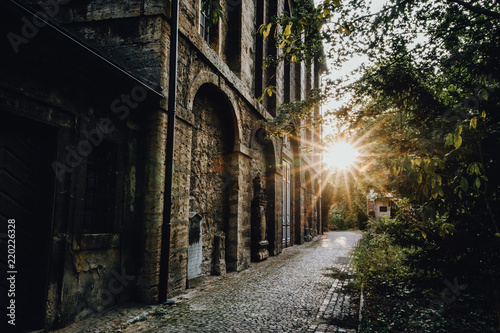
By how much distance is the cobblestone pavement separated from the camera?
3.98m

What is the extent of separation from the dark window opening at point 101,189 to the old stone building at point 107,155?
2cm

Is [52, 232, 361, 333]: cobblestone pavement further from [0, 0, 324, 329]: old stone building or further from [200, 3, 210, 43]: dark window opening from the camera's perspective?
[200, 3, 210, 43]: dark window opening

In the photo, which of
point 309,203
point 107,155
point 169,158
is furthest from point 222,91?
point 309,203

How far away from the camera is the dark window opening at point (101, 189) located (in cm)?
469

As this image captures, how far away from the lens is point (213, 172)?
7.86 metres

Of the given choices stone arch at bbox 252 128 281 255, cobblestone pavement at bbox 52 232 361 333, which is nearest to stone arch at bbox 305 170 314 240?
stone arch at bbox 252 128 281 255

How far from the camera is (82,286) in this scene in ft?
13.8

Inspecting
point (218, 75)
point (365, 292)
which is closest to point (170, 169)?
point (218, 75)

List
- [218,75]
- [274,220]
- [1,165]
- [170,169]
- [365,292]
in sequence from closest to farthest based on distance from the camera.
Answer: [1,165], [170,169], [365,292], [218,75], [274,220]

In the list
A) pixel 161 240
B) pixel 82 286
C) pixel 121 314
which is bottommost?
pixel 121 314

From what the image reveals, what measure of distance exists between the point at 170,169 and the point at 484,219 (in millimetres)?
4473

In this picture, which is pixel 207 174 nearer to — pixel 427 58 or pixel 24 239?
pixel 24 239

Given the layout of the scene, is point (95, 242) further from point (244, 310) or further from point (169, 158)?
point (244, 310)

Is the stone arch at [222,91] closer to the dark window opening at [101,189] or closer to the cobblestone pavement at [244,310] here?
the dark window opening at [101,189]
